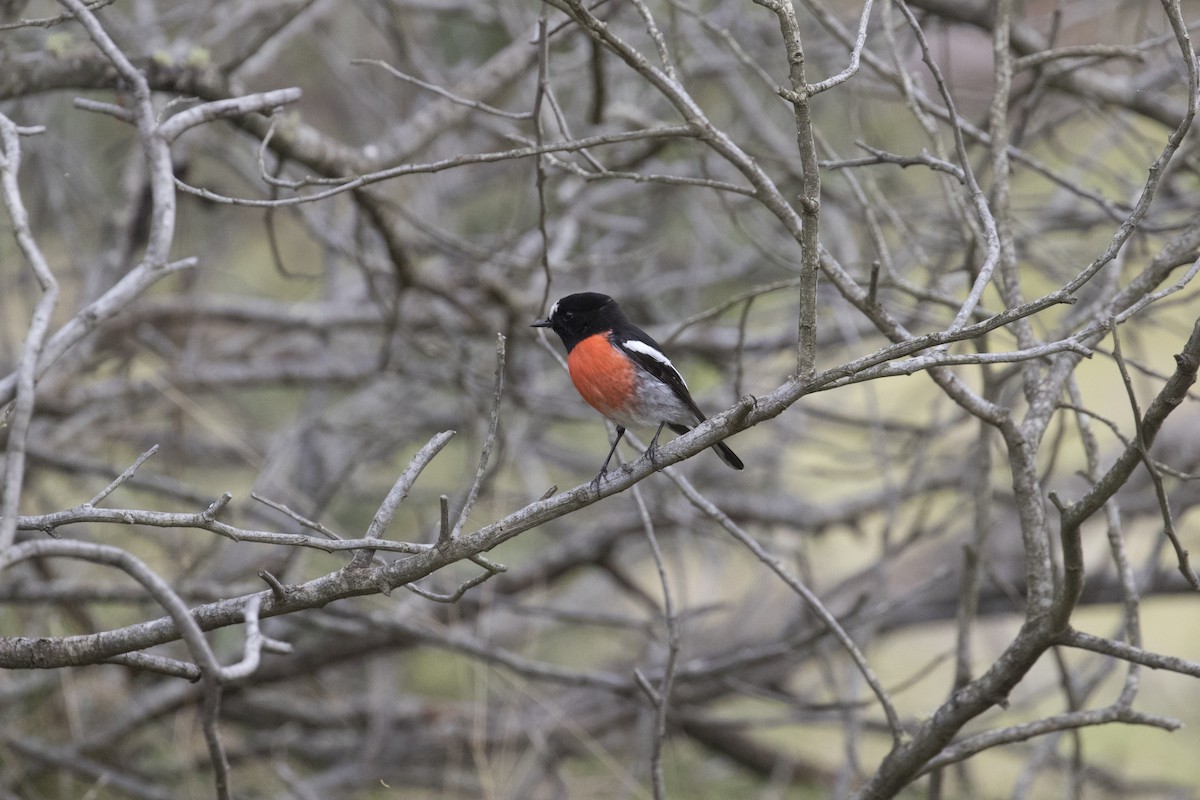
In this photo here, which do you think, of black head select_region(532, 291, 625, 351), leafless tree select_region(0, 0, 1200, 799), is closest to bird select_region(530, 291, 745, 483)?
black head select_region(532, 291, 625, 351)

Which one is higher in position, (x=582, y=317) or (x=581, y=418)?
(x=581, y=418)

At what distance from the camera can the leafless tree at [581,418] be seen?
2676 millimetres

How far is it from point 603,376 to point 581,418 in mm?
2681

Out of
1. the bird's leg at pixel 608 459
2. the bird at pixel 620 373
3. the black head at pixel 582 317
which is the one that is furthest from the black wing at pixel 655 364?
the bird's leg at pixel 608 459

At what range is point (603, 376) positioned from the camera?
3918mm

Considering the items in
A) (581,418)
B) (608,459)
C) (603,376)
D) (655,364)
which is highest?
(581,418)

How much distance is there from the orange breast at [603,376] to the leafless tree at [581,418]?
0.98ft

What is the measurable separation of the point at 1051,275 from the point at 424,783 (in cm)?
395

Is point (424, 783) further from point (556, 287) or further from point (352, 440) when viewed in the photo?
point (556, 287)

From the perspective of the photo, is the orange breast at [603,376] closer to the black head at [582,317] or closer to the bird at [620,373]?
the bird at [620,373]

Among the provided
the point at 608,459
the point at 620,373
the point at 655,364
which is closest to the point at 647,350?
the point at 655,364

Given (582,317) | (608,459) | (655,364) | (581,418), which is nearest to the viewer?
(608,459)

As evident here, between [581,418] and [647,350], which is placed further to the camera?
[581,418]

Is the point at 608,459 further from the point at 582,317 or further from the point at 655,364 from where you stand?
the point at 582,317
